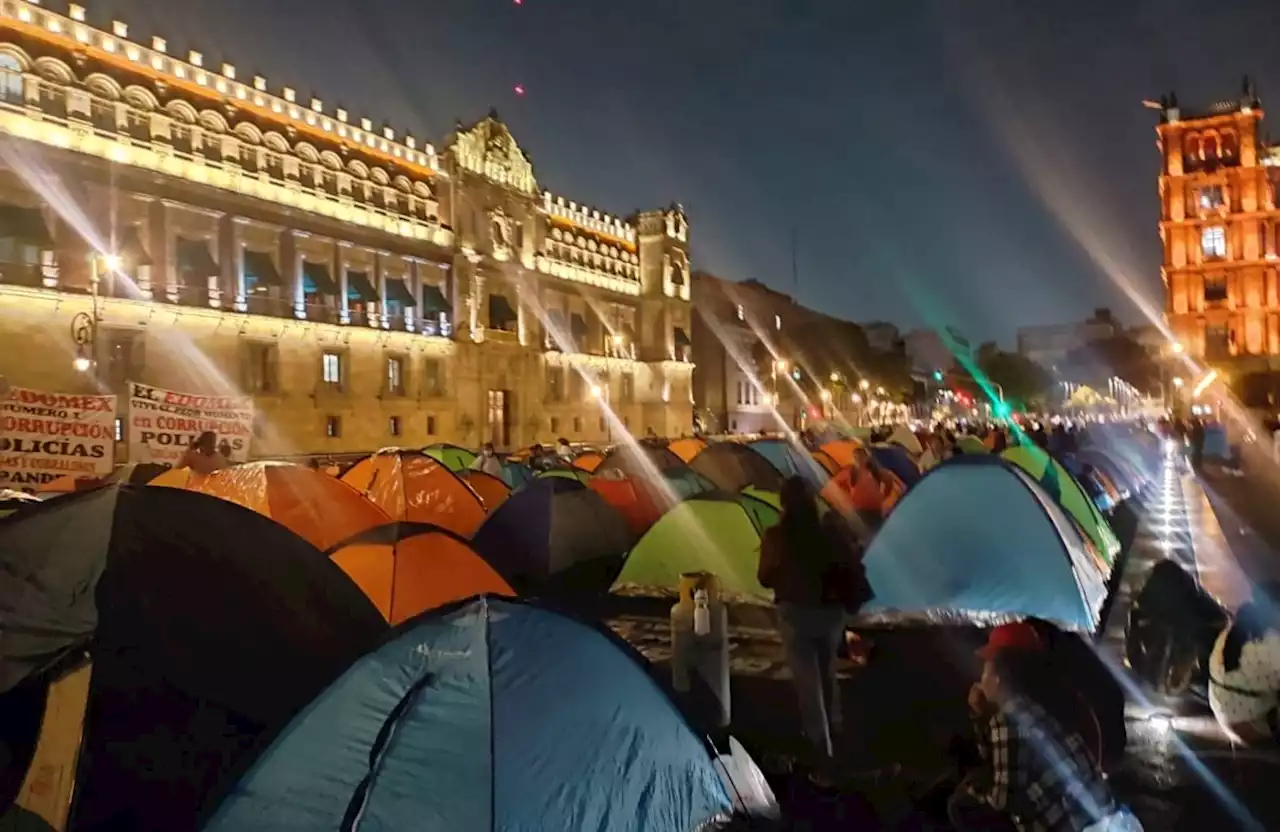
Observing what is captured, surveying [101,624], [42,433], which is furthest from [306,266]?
[101,624]

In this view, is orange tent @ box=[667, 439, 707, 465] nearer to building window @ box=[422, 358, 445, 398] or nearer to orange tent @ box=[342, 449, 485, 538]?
orange tent @ box=[342, 449, 485, 538]

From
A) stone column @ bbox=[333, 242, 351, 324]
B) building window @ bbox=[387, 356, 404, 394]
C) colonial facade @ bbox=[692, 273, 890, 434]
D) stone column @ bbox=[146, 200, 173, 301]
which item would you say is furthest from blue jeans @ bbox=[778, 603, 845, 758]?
colonial facade @ bbox=[692, 273, 890, 434]

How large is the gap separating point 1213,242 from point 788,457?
56.8 m

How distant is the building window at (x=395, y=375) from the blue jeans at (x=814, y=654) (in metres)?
37.1

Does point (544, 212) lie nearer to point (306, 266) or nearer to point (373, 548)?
point (306, 266)

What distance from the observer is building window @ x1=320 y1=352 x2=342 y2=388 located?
126 feet

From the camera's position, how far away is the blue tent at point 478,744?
14.3 feet

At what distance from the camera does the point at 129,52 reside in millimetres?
31000

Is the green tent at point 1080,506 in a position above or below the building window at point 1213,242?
below

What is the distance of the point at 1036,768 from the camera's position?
4.11 metres

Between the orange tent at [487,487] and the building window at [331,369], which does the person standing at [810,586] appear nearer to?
the orange tent at [487,487]

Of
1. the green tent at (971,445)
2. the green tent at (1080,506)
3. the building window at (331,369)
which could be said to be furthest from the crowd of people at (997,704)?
the building window at (331,369)

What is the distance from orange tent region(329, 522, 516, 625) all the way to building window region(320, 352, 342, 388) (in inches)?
1249

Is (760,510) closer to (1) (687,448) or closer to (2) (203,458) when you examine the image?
(2) (203,458)
